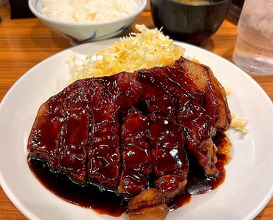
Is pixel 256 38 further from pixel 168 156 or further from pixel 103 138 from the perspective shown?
pixel 103 138

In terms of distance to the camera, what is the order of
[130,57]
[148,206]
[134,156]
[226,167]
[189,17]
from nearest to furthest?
[148,206]
[134,156]
[226,167]
[130,57]
[189,17]

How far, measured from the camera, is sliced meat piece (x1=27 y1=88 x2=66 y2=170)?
6.57ft

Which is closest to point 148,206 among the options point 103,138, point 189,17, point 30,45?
point 103,138

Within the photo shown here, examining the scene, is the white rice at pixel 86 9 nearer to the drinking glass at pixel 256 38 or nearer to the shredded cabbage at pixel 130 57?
the shredded cabbage at pixel 130 57

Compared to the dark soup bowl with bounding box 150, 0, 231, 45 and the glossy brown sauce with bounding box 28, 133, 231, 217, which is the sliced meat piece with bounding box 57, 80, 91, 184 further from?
the dark soup bowl with bounding box 150, 0, 231, 45

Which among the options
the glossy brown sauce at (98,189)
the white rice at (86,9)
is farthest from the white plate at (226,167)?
the white rice at (86,9)

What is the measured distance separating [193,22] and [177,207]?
2275 millimetres

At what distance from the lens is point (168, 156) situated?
75.2 inches

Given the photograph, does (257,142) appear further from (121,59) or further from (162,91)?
(121,59)

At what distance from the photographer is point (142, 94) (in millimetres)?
2172

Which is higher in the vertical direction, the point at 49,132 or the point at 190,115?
the point at 190,115

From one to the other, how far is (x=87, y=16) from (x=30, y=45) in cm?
92

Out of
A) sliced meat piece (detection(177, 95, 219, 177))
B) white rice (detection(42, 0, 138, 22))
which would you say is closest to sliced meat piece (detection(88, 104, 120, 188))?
sliced meat piece (detection(177, 95, 219, 177))

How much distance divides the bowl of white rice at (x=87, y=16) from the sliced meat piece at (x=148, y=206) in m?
2.07
